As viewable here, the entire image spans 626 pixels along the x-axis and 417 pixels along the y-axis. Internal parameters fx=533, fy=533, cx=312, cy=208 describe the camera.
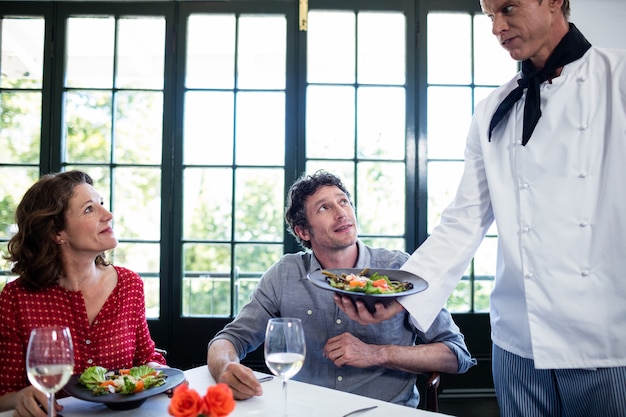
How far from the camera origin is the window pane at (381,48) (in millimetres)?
3213

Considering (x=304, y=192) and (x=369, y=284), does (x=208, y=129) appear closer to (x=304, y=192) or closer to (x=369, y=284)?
(x=304, y=192)

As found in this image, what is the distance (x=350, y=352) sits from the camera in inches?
70.0

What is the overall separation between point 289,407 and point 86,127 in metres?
2.52

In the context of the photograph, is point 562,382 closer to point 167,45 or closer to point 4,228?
point 167,45

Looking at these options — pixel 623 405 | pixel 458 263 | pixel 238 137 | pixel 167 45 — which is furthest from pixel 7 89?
pixel 623 405

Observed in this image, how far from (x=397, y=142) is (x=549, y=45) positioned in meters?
1.79

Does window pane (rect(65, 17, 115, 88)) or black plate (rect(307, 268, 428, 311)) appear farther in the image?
window pane (rect(65, 17, 115, 88))

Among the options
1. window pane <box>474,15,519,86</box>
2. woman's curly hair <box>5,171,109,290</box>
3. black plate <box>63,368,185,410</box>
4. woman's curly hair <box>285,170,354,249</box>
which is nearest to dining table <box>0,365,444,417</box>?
black plate <box>63,368,185,410</box>

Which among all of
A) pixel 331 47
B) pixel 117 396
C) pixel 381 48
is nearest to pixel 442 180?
pixel 381 48

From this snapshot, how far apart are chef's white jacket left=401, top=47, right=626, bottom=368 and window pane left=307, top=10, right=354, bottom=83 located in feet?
5.99

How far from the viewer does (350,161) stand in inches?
126

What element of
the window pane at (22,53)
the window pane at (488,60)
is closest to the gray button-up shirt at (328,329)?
the window pane at (488,60)

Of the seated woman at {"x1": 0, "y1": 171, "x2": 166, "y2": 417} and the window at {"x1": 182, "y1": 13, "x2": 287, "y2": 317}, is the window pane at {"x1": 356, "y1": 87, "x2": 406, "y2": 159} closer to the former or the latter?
the window at {"x1": 182, "y1": 13, "x2": 287, "y2": 317}

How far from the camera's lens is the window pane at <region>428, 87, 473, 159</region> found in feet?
10.5
